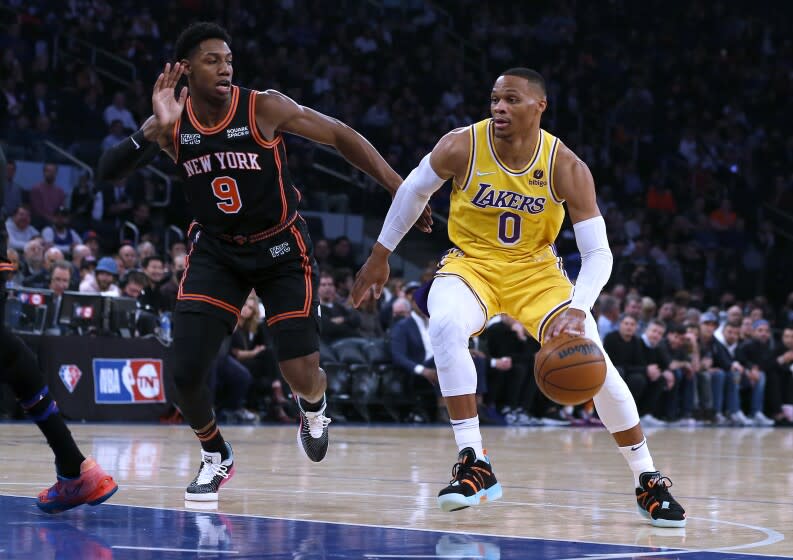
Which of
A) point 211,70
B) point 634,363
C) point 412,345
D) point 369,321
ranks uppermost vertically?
point 211,70

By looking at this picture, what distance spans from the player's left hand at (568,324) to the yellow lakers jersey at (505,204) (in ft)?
1.67

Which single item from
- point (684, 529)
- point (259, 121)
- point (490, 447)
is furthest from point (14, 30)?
point (684, 529)

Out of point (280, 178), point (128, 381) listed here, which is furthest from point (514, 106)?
point (128, 381)

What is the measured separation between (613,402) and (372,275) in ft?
4.14

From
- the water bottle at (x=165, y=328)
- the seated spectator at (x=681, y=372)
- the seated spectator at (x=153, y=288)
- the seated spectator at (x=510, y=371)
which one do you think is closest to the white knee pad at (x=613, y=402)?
the water bottle at (x=165, y=328)

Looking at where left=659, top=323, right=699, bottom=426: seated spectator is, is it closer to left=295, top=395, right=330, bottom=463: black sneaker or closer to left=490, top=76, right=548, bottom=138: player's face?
left=295, top=395, right=330, bottom=463: black sneaker

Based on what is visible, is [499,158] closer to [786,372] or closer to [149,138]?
[149,138]

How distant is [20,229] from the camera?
1494 cm

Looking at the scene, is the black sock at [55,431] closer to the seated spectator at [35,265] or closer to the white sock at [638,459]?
the white sock at [638,459]

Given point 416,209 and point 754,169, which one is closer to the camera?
point 416,209

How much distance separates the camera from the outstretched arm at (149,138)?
5.83 meters

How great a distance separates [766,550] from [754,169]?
21892 mm

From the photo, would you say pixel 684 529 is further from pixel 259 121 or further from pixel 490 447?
pixel 490 447

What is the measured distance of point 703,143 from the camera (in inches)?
1019
